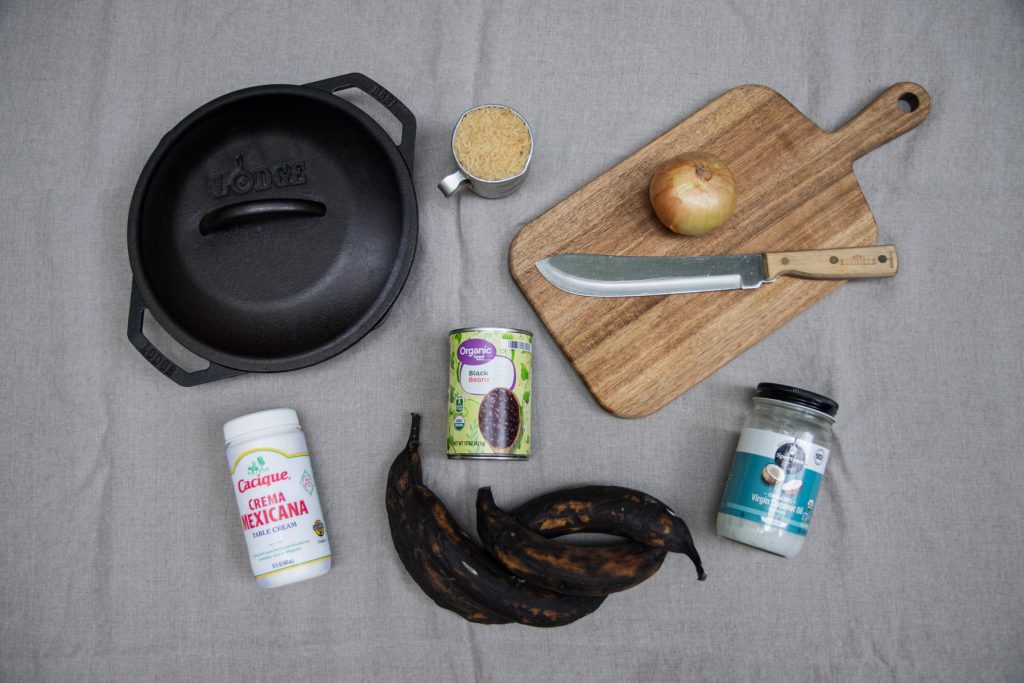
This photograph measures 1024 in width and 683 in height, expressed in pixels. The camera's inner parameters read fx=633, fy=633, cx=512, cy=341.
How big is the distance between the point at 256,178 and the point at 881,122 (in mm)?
870

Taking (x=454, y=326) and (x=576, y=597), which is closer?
(x=576, y=597)

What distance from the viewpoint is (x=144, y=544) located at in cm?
88

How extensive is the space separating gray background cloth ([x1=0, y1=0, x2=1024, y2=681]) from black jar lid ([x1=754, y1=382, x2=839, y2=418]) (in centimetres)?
7

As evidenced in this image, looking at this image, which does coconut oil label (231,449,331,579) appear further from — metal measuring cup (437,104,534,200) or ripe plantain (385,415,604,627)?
metal measuring cup (437,104,534,200)

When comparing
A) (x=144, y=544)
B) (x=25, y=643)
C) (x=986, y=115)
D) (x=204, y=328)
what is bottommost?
(x=25, y=643)

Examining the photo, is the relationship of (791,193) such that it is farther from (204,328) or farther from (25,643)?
(25,643)

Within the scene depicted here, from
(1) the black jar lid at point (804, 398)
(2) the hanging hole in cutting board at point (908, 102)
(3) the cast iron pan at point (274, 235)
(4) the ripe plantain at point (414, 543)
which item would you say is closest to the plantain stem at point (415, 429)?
(4) the ripe plantain at point (414, 543)

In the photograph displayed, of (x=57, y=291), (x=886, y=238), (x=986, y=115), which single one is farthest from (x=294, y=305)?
(x=986, y=115)

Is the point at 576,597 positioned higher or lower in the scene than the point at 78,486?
lower

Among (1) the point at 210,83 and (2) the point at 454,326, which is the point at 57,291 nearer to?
(1) the point at 210,83

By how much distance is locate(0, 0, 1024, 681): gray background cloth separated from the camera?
845 mm

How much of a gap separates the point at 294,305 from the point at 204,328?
126 mm

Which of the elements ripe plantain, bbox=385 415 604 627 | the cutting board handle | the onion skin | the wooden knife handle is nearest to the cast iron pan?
ripe plantain, bbox=385 415 604 627

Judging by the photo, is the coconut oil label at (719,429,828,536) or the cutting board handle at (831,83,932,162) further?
the cutting board handle at (831,83,932,162)
